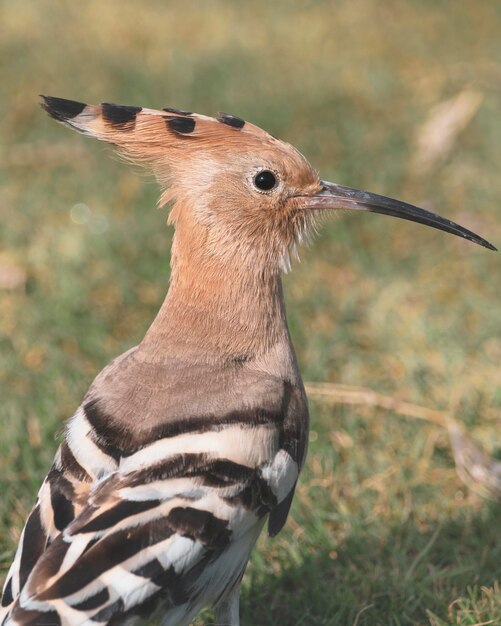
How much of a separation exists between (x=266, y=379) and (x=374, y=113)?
8.55 feet

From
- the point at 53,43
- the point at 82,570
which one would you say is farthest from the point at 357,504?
the point at 53,43

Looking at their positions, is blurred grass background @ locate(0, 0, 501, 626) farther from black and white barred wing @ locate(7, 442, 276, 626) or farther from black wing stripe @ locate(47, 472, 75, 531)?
black wing stripe @ locate(47, 472, 75, 531)

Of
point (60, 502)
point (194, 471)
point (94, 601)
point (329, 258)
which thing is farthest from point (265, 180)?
point (329, 258)

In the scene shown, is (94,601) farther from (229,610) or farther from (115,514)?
(229,610)

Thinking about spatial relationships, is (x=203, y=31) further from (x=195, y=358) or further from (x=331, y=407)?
(x=195, y=358)

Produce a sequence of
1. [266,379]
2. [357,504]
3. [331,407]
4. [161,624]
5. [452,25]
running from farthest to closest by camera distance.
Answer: [452,25]
[331,407]
[357,504]
[266,379]
[161,624]

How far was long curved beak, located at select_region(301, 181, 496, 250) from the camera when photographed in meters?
2.07

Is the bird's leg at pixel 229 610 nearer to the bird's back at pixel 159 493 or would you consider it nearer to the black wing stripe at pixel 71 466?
the bird's back at pixel 159 493

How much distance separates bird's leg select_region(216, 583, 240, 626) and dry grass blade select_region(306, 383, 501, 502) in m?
0.79

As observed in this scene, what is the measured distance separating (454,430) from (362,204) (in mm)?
769

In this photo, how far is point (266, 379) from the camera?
6.21ft

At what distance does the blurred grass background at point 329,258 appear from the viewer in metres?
2.27

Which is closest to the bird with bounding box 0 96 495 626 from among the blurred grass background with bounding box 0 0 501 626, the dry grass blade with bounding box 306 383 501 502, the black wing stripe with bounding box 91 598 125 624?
the black wing stripe with bounding box 91 598 125 624

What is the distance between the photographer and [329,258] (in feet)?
11.3
